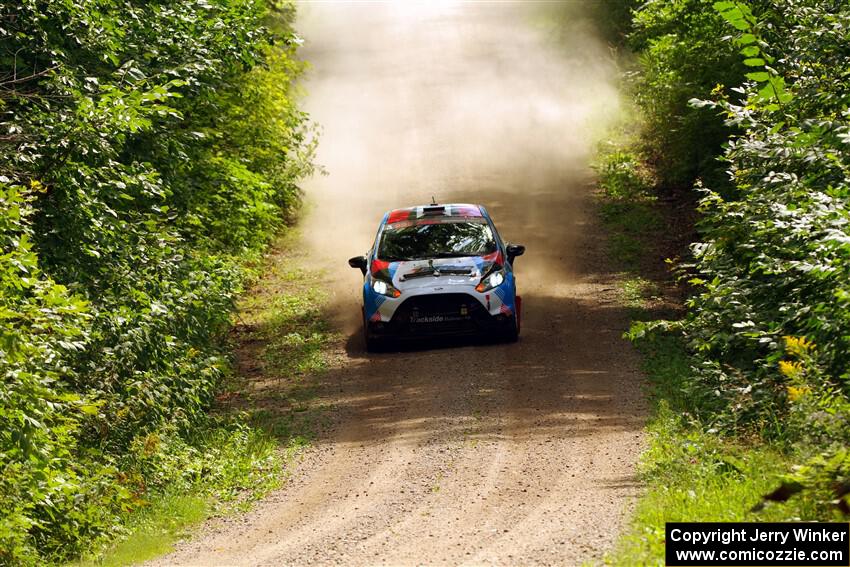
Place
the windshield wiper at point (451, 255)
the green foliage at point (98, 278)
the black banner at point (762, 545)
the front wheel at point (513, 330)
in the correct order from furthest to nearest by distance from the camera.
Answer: the windshield wiper at point (451, 255) < the front wheel at point (513, 330) < the green foliage at point (98, 278) < the black banner at point (762, 545)

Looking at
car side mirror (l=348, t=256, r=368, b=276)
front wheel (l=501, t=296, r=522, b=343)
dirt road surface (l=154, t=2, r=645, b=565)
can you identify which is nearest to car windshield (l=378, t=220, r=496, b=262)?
car side mirror (l=348, t=256, r=368, b=276)

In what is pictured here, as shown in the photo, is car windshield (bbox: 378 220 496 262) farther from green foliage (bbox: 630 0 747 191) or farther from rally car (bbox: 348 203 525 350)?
green foliage (bbox: 630 0 747 191)

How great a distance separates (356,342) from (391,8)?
167ft

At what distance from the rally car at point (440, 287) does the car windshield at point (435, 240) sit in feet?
0.05

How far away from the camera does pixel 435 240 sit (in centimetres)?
1750

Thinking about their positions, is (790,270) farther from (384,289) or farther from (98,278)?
(98,278)

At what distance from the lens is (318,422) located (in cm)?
1432

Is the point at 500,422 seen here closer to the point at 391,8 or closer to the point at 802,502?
the point at 802,502

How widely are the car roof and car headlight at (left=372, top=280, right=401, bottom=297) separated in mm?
1676

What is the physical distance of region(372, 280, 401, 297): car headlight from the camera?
16594 millimetres

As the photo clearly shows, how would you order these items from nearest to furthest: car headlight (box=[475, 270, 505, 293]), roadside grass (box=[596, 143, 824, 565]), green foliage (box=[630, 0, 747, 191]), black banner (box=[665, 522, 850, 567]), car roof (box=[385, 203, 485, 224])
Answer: black banner (box=[665, 522, 850, 567])
roadside grass (box=[596, 143, 824, 565])
car headlight (box=[475, 270, 505, 293])
car roof (box=[385, 203, 485, 224])
green foliage (box=[630, 0, 747, 191])

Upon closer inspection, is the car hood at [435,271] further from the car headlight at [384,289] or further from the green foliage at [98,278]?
the green foliage at [98,278]

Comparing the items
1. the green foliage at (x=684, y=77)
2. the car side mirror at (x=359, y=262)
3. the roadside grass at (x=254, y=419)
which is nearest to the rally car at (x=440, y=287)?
the car side mirror at (x=359, y=262)

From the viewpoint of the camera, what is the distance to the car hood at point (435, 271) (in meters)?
16.5
